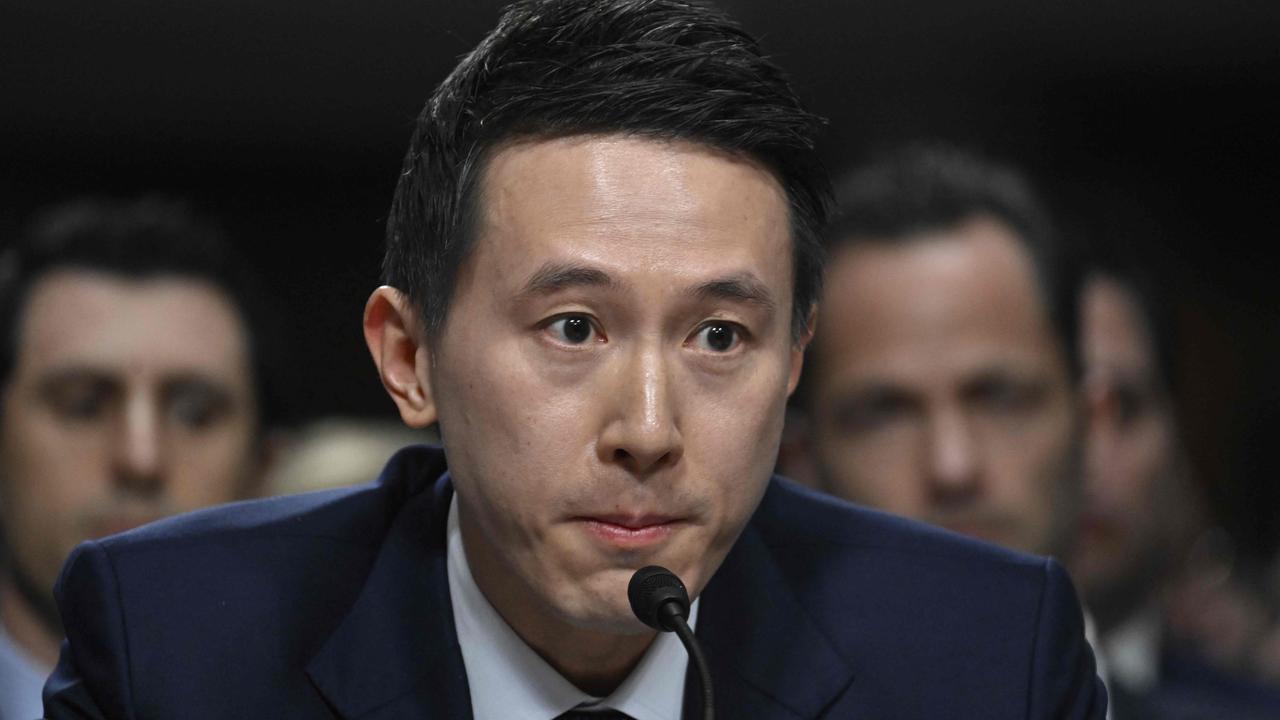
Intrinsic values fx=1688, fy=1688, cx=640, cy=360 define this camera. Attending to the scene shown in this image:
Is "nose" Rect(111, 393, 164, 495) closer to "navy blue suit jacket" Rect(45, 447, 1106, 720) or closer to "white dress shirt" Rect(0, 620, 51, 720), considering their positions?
"white dress shirt" Rect(0, 620, 51, 720)

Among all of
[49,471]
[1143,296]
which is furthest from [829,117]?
[49,471]

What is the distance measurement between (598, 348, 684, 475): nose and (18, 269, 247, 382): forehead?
173 cm

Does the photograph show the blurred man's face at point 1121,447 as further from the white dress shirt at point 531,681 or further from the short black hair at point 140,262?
the white dress shirt at point 531,681

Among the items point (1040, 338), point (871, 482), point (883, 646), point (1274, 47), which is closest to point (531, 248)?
point (883, 646)

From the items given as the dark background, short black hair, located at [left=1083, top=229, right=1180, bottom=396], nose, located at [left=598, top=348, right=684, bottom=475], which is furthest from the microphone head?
the dark background

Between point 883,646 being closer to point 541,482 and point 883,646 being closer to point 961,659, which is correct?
point 961,659

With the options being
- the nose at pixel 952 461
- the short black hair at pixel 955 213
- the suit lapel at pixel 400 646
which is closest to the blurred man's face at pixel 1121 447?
the short black hair at pixel 955 213

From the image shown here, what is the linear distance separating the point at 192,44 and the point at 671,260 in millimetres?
4216

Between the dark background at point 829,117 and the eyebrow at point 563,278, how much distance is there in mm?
3387

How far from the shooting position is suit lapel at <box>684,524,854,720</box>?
187cm

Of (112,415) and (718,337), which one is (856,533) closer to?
(718,337)

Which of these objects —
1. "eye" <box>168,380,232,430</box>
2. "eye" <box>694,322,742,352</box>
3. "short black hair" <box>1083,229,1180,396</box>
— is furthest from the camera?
"short black hair" <box>1083,229,1180,396</box>

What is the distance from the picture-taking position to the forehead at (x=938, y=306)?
289cm

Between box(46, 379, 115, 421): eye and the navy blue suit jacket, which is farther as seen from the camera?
box(46, 379, 115, 421): eye
